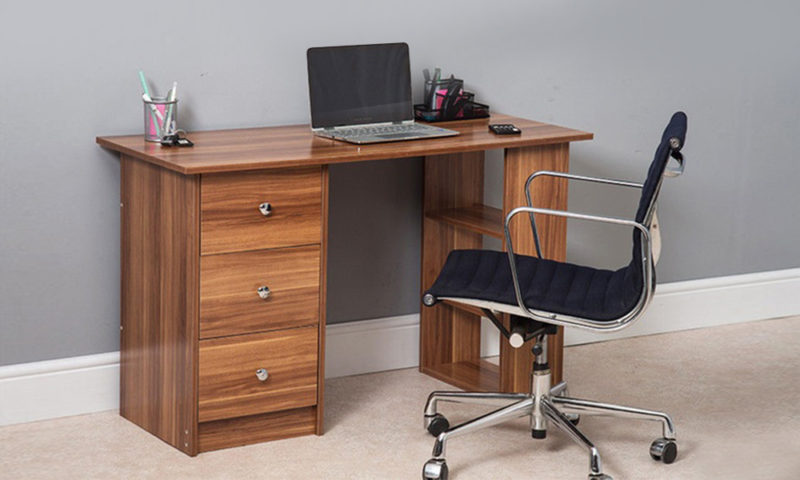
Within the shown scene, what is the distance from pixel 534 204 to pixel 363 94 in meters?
0.55

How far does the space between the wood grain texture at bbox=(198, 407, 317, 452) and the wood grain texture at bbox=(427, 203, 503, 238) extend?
2.26 feet

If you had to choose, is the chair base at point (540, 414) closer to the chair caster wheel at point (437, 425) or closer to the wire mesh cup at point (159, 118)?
the chair caster wheel at point (437, 425)

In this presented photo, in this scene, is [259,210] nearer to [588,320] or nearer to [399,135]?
[399,135]

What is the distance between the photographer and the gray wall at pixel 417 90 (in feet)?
9.89

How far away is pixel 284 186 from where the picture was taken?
9.38 ft

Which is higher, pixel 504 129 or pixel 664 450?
pixel 504 129

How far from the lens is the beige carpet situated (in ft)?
9.34

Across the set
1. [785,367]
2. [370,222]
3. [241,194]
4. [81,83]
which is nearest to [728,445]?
[785,367]

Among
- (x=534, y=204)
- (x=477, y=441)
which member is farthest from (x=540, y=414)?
(x=534, y=204)

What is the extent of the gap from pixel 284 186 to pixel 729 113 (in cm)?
185

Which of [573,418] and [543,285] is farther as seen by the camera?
[573,418]

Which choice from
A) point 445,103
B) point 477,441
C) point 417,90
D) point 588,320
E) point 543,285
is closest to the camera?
point 588,320

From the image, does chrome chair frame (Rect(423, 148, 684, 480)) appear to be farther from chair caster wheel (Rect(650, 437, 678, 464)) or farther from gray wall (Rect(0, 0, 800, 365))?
gray wall (Rect(0, 0, 800, 365))

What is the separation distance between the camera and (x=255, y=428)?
2.99 metres
